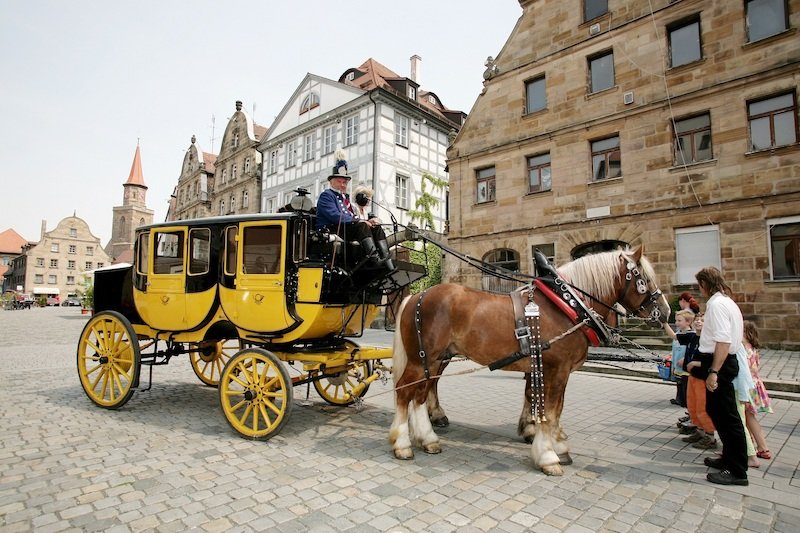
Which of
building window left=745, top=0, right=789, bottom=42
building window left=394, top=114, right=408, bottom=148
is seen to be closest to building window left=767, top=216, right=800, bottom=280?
building window left=745, top=0, right=789, bottom=42

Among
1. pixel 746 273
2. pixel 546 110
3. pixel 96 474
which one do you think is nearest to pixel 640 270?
pixel 96 474

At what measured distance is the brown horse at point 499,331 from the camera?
3.90 metres

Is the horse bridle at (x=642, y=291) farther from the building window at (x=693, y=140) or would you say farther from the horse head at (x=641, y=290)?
the building window at (x=693, y=140)

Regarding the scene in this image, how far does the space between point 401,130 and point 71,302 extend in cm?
6572

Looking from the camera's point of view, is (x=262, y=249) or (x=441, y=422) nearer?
(x=262, y=249)

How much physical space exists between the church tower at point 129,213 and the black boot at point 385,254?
86.9 metres

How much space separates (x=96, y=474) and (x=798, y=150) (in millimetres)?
15301

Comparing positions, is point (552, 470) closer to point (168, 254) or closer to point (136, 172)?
point (168, 254)

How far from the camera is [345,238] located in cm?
475

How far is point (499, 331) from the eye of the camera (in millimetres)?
4047

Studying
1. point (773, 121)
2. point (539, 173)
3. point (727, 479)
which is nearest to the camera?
point (727, 479)

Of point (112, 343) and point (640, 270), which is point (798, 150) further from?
point (112, 343)

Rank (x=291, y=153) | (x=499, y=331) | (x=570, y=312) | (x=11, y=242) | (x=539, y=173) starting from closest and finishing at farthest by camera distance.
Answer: (x=570, y=312) → (x=499, y=331) → (x=539, y=173) → (x=291, y=153) → (x=11, y=242)

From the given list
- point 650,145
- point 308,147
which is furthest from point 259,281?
point 308,147
